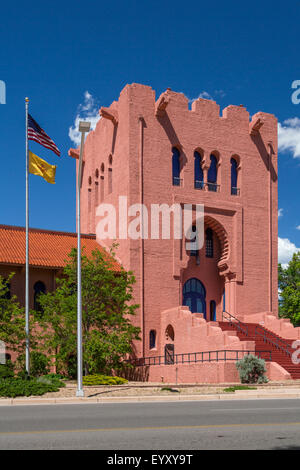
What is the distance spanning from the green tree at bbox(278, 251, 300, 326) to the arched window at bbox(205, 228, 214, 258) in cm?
1657

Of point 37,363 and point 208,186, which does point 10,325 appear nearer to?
point 37,363

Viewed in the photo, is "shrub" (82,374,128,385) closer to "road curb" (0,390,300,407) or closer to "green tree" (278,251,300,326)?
"road curb" (0,390,300,407)

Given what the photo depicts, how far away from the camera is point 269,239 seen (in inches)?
1633

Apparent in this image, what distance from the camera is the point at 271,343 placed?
33719mm

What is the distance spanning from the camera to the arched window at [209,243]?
135 feet

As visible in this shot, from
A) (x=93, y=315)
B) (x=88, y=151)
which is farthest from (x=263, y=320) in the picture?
(x=88, y=151)

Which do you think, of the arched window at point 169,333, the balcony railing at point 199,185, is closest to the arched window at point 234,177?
the balcony railing at point 199,185

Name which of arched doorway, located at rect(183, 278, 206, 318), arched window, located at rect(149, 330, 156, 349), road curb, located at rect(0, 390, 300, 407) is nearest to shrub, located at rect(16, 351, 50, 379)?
arched window, located at rect(149, 330, 156, 349)

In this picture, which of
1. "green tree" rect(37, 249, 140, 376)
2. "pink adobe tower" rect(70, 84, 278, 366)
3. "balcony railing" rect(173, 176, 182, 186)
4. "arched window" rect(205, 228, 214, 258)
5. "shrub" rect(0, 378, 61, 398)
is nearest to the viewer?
"shrub" rect(0, 378, 61, 398)

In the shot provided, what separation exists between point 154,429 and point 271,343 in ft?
80.9

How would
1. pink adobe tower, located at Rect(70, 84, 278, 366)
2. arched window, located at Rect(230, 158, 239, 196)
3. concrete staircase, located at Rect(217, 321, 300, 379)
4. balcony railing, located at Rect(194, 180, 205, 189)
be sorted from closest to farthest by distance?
1. concrete staircase, located at Rect(217, 321, 300, 379)
2. pink adobe tower, located at Rect(70, 84, 278, 366)
3. balcony railing, located at Rect(194, 180, 205, 189)
4. arched window, located at Rect(230, 158, 239, 196)

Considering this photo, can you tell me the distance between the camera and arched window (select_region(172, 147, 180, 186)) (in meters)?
39.3
